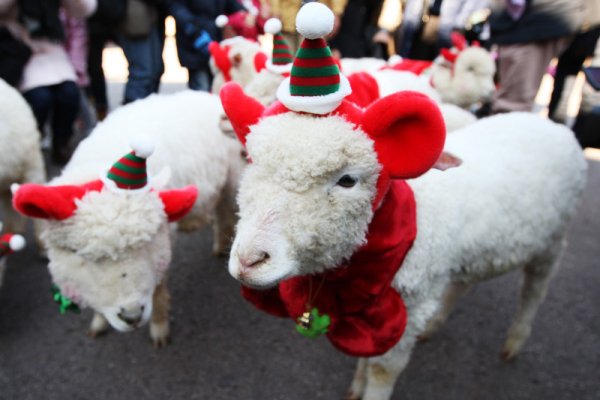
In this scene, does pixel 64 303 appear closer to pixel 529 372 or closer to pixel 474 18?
pixel 529 372

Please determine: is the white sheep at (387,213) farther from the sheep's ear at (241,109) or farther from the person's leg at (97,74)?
the person's leg at (97,74)

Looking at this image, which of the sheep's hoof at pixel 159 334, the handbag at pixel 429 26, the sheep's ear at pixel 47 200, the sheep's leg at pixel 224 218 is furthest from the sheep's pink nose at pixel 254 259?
the handbag at pixel 429 26

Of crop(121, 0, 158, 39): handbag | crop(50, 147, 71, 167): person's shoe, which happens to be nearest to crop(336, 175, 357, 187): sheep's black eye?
crop(121, 0, 158, 39): handbag

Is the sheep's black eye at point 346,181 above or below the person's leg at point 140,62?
above

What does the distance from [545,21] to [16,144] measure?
11.3 feet

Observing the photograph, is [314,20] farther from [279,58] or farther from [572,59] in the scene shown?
[572,59]

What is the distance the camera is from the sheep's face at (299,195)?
3.51 ft

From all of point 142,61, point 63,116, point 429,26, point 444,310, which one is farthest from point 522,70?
point 63,116

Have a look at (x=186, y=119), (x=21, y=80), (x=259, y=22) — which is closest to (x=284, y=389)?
(x=186, y=119)

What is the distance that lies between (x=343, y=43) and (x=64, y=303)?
374 cm

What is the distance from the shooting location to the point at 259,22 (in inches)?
154

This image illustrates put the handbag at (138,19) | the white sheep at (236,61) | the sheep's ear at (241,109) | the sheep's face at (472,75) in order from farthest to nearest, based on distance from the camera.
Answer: the handbag at (138,19), the sheep's face at (472,75), the white sheep at (236,61), the sheep's ear at (241,109)

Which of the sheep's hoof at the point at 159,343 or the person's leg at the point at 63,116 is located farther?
the person's leg at the point at 63,116

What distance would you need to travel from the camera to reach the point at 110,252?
1646mm
